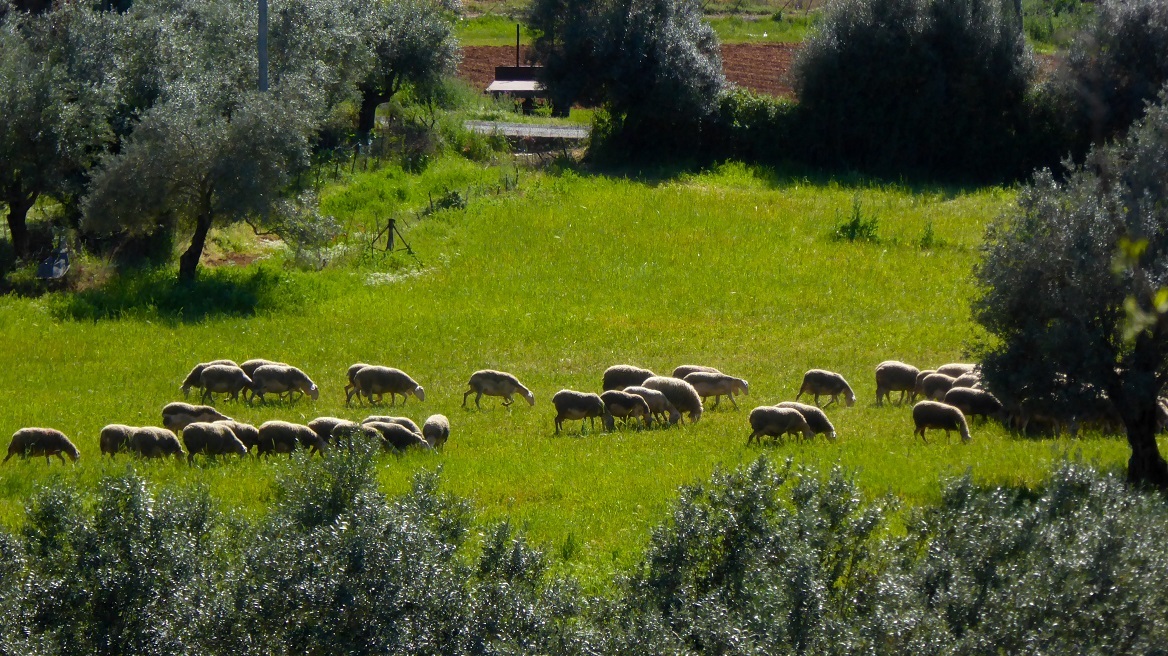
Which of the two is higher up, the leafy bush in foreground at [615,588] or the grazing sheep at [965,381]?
the leafy bush in foreground at [615,588]

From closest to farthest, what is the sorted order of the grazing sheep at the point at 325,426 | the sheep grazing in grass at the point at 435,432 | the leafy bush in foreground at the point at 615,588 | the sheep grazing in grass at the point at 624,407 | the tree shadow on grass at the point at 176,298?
the leafy bush in foreground at the point at 615,588 < the grazing sheep at the point at 325,426 < the sheep grazing in grass at the point at 435,432 < the sheep grazing in grass at the point at 624,407 < the tree shadow on grass at the point at 176,298

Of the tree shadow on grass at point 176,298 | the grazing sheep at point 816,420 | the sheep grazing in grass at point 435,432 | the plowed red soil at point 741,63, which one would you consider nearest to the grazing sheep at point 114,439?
the sheep grazing in grass at point 435,432

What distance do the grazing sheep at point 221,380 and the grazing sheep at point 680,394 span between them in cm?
643

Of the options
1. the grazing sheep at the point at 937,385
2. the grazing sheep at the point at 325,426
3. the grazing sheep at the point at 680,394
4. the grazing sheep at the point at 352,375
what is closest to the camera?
the grazing sheep at the point at 325,426

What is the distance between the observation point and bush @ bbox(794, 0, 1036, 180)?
43.8 meters

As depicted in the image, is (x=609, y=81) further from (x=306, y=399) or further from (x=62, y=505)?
(x=62, y=505)

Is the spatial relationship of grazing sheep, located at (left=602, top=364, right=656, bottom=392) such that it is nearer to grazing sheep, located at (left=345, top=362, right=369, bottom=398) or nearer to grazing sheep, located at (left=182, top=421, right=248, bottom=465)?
grazing sheep, located at (left=345, top=362, right=369, bottom=398)

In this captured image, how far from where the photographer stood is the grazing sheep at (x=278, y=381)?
20.8m

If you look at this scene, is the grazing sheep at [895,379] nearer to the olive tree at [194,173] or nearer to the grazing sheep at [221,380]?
the grazing sheep at [221,380]

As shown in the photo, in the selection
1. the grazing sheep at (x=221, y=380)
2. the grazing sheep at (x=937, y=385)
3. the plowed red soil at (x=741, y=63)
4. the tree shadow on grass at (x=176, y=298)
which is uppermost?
the plowed red soil at (x=741, y=63)

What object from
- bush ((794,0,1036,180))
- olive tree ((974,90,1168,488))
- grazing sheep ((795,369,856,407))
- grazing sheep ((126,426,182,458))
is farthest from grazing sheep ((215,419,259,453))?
bush ((794,0,1036,180))

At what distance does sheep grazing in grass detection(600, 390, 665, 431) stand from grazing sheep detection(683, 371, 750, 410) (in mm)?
1662

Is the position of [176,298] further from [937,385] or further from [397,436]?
[937,385]

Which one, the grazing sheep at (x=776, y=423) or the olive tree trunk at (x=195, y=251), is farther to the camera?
the olive tree trunk at (x=195, y=251)
